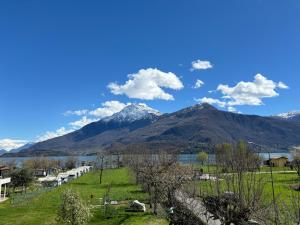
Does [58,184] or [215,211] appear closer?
[215,211]

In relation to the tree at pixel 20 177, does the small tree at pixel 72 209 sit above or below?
below

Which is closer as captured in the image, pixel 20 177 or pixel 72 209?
pixel 72 209

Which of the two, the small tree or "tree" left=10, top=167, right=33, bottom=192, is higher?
"tree" left=10, top=167, right=33, bottom=192

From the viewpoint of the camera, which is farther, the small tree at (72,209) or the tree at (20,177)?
the tree at (20,177)

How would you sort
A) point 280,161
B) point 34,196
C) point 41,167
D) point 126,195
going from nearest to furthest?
point 126,195 < point 34,196 < point 280,161 < point 41,167

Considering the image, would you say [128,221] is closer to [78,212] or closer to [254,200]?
[78,212]

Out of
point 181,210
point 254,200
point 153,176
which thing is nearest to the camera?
point 254,200

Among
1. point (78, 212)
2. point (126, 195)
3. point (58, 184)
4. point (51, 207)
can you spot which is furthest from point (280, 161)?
point (78, 212)

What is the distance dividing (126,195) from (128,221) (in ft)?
75.9

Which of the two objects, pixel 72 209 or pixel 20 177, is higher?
pixel 20 177

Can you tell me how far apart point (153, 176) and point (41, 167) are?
5273 inches

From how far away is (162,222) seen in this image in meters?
38.3

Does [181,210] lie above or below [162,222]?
above

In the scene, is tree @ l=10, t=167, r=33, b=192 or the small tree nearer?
the small tree
